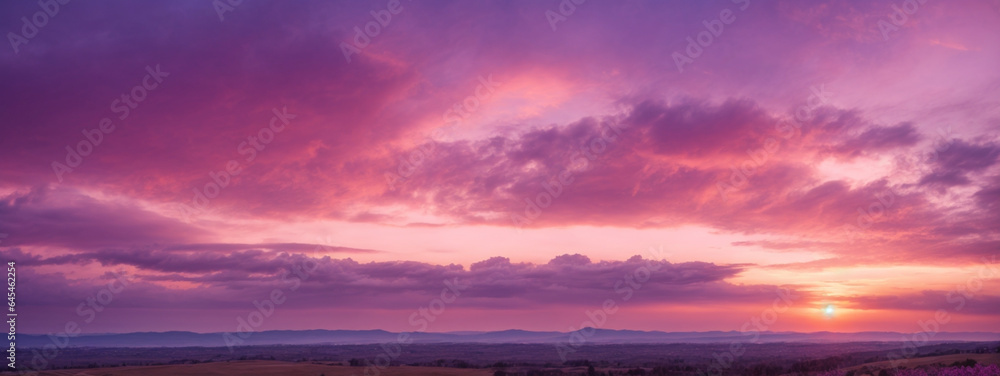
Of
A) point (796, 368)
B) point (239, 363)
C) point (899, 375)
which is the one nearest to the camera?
point (899, 375)

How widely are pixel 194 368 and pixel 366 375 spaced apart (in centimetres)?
2628

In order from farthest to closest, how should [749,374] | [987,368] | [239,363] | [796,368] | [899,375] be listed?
[239,363] < [749,374] < [796,368] < [899,375] < [987,368]

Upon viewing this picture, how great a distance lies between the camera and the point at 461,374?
77.4m

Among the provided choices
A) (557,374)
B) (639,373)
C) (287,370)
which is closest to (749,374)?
(639,373)

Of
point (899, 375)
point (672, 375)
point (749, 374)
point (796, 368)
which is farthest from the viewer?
point (672, 375)

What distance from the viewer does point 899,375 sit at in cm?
3469

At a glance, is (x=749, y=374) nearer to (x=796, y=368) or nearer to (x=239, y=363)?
(x=796, y=368)

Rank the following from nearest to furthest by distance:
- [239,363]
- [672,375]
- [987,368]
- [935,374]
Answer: [987,368]
[935,374]
[672,375]
[239,363]

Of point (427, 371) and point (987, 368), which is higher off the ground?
point (987, 368)

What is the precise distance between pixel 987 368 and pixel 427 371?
198 ft

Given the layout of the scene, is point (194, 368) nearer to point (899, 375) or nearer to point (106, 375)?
point (106, 375)

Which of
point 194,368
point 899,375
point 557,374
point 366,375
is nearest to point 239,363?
point 194,368

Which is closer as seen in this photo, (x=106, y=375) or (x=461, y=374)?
(x=106, y=375)

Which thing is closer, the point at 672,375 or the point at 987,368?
the point at 987,368
